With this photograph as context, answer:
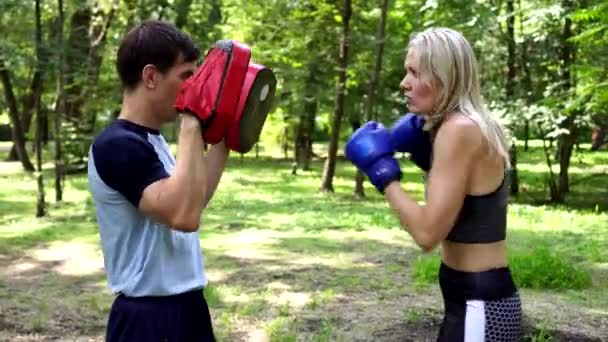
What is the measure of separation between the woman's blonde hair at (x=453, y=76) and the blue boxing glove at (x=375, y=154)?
0.70 ft

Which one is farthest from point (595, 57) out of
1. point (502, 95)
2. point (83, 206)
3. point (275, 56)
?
point (83, 206)

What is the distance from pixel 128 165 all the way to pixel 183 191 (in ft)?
0.56

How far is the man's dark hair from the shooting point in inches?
77.9

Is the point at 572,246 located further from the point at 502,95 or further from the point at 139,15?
the point at 139,15

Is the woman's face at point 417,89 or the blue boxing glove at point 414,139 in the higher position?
the woman's face at point 417,89

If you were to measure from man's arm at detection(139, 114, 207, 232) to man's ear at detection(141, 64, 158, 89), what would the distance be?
6.1 inches

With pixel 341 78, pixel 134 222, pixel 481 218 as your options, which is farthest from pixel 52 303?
pixel 341 78

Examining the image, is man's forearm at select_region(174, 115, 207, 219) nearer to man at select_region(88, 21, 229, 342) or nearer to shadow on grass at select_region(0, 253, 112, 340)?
man at select_region(88, 21, 229, 342)

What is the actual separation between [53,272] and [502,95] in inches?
364

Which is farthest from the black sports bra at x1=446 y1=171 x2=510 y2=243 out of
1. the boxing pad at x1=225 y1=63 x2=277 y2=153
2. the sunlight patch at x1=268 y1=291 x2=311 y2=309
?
the sunlight patch at x1=268 y1=291 x2=311 y2=309

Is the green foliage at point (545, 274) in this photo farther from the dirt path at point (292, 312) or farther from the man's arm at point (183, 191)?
the man's arm at point (183, 191)

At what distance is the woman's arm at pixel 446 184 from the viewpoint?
2078mm

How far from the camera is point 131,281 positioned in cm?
204

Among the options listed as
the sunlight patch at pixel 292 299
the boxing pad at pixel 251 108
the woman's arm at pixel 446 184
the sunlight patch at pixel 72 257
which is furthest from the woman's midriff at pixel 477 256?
the sunlight patch at pixel 72 257
